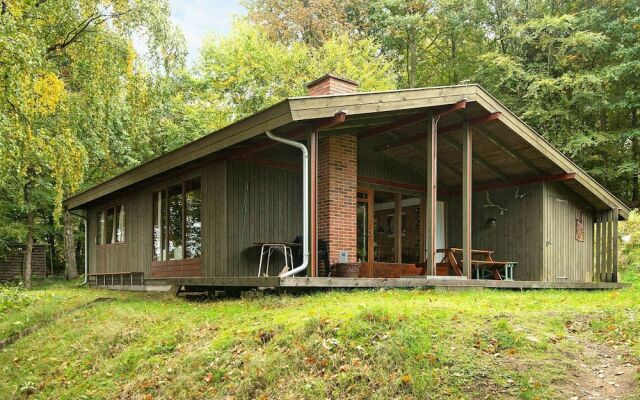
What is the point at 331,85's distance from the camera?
10.4 metres

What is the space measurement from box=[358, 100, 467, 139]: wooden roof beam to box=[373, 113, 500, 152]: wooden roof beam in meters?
0.78

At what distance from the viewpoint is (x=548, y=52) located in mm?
22797

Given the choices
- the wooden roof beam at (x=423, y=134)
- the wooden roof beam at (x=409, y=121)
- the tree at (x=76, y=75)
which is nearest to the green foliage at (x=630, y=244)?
the wooden roof beam at (x=423, y=134)


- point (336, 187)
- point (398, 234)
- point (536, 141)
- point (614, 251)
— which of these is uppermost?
point (536, 141)

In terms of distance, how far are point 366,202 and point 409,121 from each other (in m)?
2.42

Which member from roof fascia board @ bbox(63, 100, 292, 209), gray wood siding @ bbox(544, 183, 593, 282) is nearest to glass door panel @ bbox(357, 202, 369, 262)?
roof fascia board @ bbox(63, 100, 292, 209)

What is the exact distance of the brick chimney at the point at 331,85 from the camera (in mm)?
10367

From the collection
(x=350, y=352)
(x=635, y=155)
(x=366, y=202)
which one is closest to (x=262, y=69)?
(x=366, y=202)

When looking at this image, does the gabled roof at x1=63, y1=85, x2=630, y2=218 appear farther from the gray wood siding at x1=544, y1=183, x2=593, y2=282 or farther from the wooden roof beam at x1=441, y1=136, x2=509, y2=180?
the wooden roof beam at x1=441, y1=136, x2=509, y2=180

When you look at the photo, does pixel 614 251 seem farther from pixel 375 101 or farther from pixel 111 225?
pixel 111 225

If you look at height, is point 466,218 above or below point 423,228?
above

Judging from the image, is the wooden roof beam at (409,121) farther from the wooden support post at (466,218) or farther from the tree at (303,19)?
the tree at (303,19)

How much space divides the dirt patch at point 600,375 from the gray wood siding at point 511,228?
24.7 ft

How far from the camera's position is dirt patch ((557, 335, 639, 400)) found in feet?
14.7
